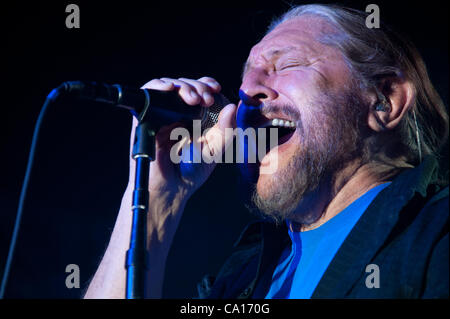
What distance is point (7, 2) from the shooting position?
221 centimetres

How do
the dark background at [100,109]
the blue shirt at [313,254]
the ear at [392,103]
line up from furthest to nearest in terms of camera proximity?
the dark background at [100,109]
the ear at [392,103]
the blue shirt at [313,254]

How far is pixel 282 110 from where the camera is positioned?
171 cm

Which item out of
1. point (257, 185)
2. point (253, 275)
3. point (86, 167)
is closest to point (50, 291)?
point (86, 167)

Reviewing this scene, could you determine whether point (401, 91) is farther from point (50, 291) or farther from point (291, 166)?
point (50, 291)

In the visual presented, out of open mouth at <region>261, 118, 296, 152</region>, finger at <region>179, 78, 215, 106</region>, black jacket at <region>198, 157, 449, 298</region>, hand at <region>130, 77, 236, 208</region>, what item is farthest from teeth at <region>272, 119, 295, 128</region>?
black jacket at <region>198, 157, 449, 298</region>

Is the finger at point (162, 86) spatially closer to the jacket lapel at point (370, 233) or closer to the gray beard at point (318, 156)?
the gray beard at point (318, 156)

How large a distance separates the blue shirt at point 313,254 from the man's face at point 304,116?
0.46 ft

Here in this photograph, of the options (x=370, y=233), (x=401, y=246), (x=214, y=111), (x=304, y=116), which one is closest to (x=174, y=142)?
(x=214, y=111)

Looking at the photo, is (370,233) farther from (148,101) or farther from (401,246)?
(148,101)

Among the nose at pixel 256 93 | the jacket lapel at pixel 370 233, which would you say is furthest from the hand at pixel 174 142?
the jacket lapel at pixel 370 233

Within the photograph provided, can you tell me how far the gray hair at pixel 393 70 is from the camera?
6.19 feet

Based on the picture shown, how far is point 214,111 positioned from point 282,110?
31cm

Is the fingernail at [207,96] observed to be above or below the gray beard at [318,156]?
above

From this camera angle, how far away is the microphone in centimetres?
112
